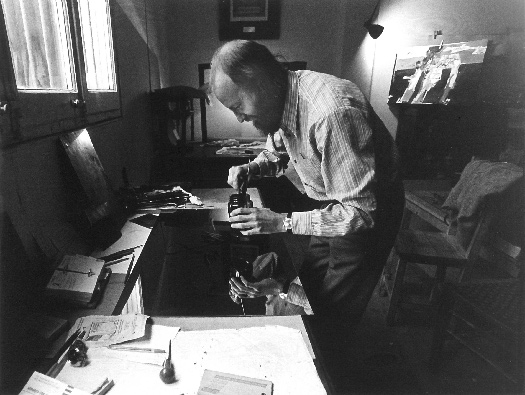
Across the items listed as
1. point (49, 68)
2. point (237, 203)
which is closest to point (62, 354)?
point (237, 203)

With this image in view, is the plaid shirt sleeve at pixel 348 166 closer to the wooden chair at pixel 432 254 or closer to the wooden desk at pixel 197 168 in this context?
the wooden chair at pixel 432 254

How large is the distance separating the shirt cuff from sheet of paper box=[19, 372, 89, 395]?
2.28 ft

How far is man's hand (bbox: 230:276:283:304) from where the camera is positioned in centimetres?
115

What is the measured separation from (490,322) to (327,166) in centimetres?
104

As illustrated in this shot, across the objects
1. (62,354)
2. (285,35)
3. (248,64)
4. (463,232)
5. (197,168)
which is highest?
(285,35)

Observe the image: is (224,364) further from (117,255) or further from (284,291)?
(117,255)

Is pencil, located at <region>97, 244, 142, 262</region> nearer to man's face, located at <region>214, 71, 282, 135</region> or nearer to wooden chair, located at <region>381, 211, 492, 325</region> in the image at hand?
man's face, located at <region>214, 71, 282, 135</region>

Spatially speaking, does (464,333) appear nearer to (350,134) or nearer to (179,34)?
(350,134)

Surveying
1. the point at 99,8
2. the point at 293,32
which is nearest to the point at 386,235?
the point at 99,8

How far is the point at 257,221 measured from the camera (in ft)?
3.71

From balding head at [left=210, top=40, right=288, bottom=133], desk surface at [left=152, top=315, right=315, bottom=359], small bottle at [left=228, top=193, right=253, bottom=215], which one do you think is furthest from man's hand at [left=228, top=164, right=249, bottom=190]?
desk surface at [left=152, top=315, right=315, bottom=359]

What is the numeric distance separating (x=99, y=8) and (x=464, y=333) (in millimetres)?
2458

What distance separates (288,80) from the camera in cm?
116

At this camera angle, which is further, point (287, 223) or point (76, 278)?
point (287, 223)
